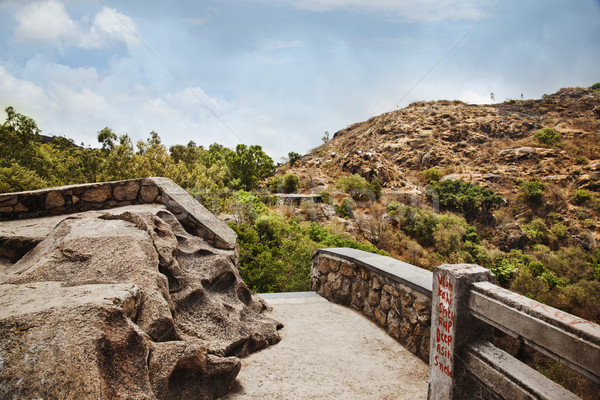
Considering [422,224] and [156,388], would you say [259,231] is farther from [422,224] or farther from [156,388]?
[422,224]

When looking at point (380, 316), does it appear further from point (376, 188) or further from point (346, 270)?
point (376, 188)

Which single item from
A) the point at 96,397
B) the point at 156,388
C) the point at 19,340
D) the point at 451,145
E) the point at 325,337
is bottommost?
the point at 325,337

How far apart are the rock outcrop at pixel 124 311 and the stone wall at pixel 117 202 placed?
1.8 inches

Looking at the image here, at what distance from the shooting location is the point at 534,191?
82.9ft

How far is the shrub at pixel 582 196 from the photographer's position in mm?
24328

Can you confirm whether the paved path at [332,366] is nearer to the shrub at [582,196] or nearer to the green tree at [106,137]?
the green tree at [106,137]

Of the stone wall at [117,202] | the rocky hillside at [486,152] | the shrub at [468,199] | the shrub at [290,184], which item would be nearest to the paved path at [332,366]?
the stone wall at [117,202]

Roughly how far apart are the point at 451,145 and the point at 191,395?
135ft

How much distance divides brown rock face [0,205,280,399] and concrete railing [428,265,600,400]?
1493 millimetres

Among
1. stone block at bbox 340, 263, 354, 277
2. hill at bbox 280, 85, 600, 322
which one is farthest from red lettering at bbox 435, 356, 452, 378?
hill at bbox 280, 85, 600, 322

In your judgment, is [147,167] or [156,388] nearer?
[156,388]

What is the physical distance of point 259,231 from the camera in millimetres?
10625

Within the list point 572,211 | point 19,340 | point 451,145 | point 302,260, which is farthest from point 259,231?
point 451,145

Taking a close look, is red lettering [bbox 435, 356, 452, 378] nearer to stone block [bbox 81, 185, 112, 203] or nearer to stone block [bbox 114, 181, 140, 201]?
stone block [bbox 114, 181, 140, 201]
